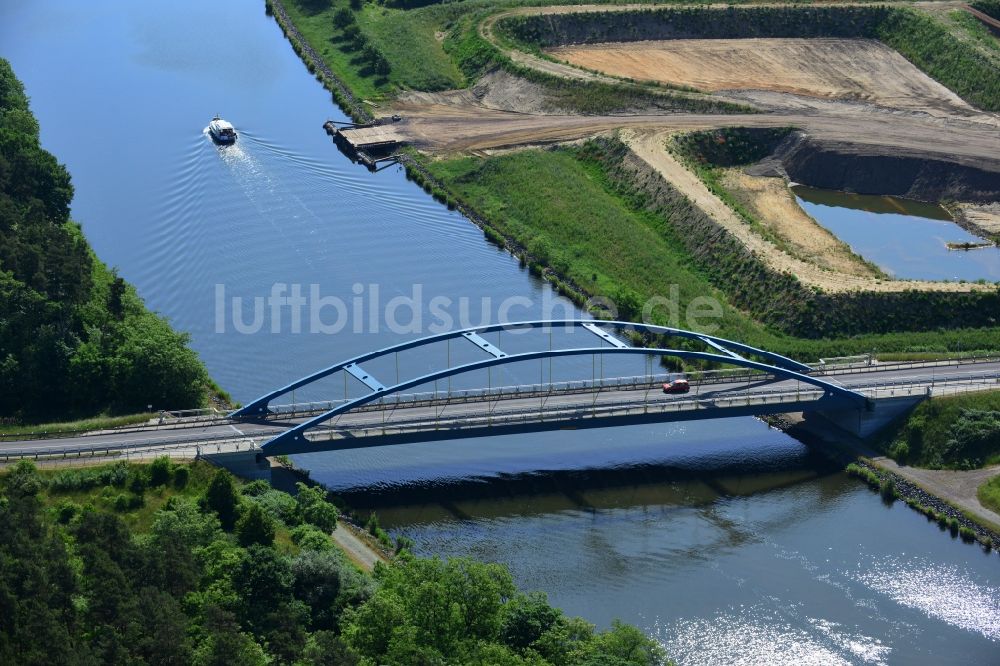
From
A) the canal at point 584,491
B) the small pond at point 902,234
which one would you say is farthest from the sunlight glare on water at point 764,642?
the small pond at point 902,234

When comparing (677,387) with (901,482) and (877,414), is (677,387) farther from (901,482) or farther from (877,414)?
(901,482)

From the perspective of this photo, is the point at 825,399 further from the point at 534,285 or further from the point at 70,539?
the point at 70,539

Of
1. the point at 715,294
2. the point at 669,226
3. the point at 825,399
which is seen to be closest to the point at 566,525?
the point at 825,399

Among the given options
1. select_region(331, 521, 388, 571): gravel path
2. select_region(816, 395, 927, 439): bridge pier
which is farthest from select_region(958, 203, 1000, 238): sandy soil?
select_region(331, 521, 388, 571): gravel path

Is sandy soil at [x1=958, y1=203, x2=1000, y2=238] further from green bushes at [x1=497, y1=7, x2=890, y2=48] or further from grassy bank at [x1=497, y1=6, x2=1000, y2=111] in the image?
green bushes at [x1=497, y1=7, x2=890, y2=48]

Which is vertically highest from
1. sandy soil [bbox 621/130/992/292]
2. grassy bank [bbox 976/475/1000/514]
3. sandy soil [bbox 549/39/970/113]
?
sandy soil [bbox 549/39/970/113]

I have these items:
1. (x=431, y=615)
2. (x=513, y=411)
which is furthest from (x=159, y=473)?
(x=431, y=615)
